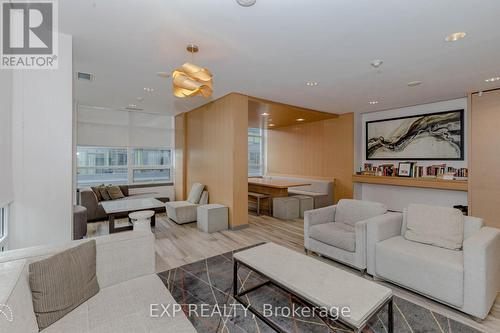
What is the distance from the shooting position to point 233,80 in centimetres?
381

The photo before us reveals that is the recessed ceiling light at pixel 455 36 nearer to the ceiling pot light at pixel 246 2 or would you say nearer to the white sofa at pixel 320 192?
the ceiling pot light at pixel 246 2

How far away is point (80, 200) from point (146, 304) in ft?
15.1

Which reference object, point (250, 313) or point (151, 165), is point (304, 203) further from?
point (151, 165)

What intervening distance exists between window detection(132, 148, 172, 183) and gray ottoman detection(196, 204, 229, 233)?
126 inches

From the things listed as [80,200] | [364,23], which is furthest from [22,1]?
[80,200]

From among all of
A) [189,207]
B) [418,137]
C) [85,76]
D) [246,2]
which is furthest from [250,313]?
[418,137]

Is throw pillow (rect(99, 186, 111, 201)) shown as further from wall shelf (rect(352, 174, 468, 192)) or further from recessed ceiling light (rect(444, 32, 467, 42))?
recessed ceiling light (rect(444, 32, 467, 42))

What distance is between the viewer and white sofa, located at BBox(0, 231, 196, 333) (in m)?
1.14

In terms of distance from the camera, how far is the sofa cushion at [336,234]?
109 inches

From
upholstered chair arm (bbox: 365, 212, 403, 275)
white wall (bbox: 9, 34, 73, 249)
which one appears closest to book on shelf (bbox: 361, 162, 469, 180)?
upholstered chair arm (bbox: 365, 212, 403, 275)

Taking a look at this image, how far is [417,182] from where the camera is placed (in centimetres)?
508

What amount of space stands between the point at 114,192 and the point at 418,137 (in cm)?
747

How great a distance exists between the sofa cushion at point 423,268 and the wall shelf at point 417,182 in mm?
3030

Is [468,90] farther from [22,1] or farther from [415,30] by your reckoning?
[22,1]
